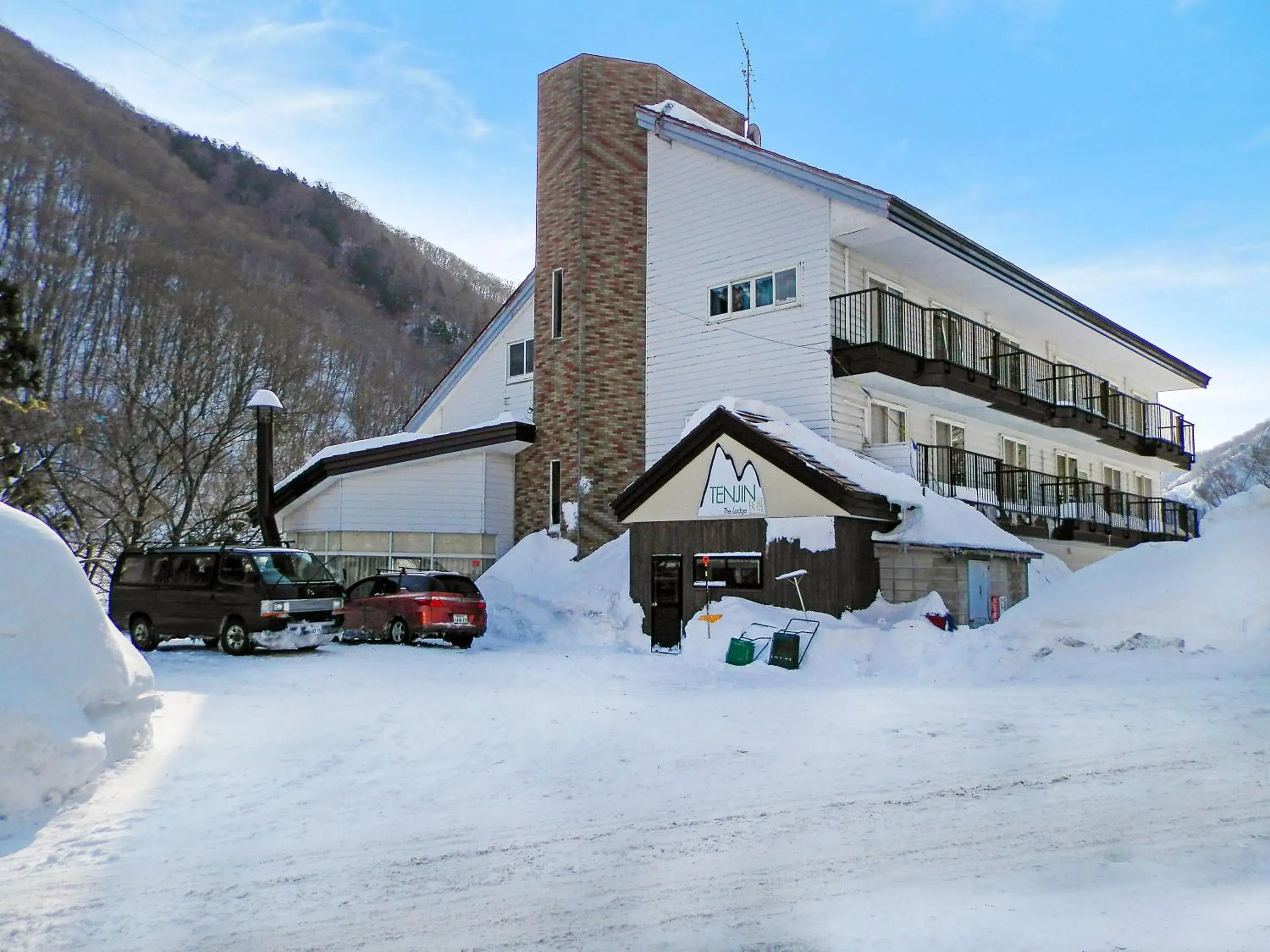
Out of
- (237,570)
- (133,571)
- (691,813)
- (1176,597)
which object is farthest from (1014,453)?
(691,813)

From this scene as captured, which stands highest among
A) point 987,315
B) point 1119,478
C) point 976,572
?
point 987,315

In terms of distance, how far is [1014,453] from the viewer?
28203 millimetres

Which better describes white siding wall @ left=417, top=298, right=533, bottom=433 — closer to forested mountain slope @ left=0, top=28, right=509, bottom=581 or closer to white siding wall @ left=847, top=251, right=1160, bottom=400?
forested mountain slope @ left=0, top=28, right=509, bottom=581

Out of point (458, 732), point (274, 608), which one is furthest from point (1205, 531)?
point (274, 608)

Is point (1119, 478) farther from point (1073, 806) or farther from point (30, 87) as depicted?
point (30, 87)

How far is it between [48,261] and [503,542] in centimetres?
3656

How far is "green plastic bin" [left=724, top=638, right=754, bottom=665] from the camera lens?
1548 cm

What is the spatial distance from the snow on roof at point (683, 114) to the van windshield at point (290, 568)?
14275mm

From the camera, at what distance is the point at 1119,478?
116 ft

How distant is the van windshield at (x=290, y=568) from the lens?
1650 cm

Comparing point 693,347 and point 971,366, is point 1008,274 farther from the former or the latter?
point 693,347

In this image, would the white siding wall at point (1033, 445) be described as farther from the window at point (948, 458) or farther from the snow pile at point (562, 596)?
the snow pile at point (562, 596)

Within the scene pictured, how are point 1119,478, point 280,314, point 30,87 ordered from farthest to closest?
point 30,87 → point 280,314 → point 1119,478

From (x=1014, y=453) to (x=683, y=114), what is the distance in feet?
43.7
